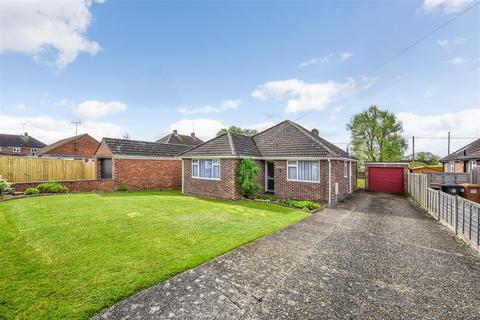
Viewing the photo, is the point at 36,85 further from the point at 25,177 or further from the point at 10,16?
the point at 10,16

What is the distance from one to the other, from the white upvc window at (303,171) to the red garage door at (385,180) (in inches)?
388

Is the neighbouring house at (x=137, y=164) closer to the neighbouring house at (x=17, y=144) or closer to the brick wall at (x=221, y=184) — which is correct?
the brick wall at (x=221, y=184)

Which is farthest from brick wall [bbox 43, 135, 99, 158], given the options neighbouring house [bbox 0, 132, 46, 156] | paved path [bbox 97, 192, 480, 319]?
paved path [bbox 97, 192, 480, 319]

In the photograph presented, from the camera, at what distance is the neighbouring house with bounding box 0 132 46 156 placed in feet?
166

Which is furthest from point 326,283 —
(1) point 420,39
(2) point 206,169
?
(1) point 420,39

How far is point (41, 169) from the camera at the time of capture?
1501cm

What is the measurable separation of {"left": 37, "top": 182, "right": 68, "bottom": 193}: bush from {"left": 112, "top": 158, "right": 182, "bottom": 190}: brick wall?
3102mm

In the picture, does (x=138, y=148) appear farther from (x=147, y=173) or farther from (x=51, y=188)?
(x=51, y=188)

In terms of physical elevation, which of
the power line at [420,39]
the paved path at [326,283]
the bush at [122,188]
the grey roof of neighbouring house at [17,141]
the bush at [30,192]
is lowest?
the paved path at [326,283]

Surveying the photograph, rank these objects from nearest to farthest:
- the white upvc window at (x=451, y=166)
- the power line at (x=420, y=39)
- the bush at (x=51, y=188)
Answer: the power line at (x=420, y=39)
the bush at (x=51, y=188)
the white upvc window at (x=451, y=166)

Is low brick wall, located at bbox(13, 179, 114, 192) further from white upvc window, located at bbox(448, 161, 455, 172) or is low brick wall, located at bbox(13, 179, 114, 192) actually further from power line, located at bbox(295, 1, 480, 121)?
white upvc window, located at bbox(448, 161, 455, 172)

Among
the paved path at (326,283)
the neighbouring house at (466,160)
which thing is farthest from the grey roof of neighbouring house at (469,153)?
the paved path at (326,283)

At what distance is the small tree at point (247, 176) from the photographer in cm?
1280

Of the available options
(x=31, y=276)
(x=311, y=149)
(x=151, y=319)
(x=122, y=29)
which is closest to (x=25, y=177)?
(x=122, y=29)
